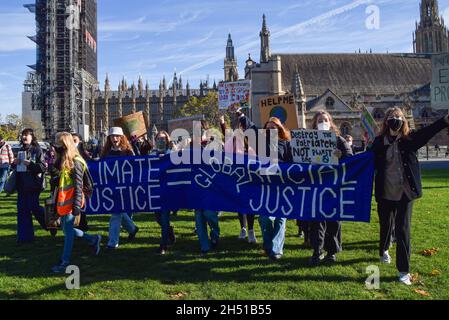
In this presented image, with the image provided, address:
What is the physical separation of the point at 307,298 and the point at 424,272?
1.96 metres

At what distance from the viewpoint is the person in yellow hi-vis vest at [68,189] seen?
6270mm

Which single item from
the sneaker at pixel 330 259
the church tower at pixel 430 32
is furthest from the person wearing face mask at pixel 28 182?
the church tower at pixel 430 32

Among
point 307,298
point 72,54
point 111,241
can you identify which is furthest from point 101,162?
point 72,54

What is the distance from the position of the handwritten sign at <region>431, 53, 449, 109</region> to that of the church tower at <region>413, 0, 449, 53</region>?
86.5m

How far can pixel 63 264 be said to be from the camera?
20.8ft

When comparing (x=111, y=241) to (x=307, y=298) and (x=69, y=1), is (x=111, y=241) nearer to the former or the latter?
(x=307, y=298)

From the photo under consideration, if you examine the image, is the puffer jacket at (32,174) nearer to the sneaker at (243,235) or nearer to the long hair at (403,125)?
the sneaker at (243,235)

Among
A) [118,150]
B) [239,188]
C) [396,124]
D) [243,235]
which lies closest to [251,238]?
[243,235]

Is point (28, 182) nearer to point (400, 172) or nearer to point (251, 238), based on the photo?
point (251, 238)

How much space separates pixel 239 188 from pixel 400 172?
2.50 m

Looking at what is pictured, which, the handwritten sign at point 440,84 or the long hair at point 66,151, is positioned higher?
the handwritten sign at point 440,84

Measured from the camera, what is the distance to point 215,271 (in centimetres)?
615

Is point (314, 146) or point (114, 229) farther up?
point (314, 146)

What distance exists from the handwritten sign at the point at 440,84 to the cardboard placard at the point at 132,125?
6368mm
